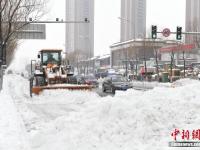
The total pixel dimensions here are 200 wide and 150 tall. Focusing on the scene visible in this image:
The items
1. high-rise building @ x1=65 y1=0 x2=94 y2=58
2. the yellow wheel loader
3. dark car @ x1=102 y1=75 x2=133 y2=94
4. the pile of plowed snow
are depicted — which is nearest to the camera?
the pile of plowed snow

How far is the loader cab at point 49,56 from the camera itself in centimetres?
3105

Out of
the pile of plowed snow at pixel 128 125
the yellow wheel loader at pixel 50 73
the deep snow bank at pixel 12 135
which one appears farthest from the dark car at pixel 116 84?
the pile of plowed snow at pixel 128 125

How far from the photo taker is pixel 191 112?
10055 millimetres

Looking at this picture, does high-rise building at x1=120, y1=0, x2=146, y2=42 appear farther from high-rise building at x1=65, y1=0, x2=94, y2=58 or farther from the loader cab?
the loader cab

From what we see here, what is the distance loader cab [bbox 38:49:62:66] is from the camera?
102 feet

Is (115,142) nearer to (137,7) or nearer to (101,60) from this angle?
(137,7)

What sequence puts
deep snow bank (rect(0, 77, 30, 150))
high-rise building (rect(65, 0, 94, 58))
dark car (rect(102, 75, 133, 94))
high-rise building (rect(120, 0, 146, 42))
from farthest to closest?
high-rise building (rect(120, 0, 146, 42)) → high-rise building (rect(65, 0, 94, 58)) → dark car (rect(102, 75, 133, 94)) → deep snow bank (rect(0, 77, 30, 150))

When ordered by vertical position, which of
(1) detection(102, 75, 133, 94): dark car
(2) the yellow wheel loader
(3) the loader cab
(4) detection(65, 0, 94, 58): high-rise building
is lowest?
(1) detection(102, 75, 133, 94): dark car

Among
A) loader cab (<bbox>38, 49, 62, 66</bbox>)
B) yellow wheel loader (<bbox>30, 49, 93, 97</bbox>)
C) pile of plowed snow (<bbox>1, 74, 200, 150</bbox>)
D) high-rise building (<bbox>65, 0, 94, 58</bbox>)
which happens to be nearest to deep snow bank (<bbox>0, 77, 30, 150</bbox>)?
pile of plowed snow (<bbox>1, 74, 200, 150</bbox>)

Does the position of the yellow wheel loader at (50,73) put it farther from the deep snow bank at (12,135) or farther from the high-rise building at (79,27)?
the high-rise building at (79,27)

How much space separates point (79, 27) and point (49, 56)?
270 ft

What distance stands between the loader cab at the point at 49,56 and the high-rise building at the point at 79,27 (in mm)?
13050

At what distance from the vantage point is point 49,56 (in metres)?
A: 31.2

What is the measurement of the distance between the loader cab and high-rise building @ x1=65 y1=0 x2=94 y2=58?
1305cm
